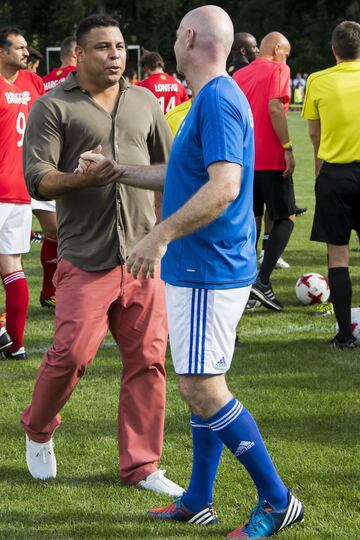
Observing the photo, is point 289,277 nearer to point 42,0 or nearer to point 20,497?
point 20,497

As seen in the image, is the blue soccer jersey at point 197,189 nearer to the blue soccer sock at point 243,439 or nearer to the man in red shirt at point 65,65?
the blue soccer sock at point 243,439

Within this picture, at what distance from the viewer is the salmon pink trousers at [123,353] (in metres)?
4.73

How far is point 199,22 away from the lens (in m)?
3.86

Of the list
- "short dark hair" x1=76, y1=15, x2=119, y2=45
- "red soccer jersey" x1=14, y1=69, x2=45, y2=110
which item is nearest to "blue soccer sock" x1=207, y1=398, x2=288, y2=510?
"short dark hair" x1=76, y1=15, x2=119, y2=45

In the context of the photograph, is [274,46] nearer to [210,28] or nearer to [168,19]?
[210,28]

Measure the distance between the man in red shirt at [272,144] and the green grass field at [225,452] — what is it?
0.88m

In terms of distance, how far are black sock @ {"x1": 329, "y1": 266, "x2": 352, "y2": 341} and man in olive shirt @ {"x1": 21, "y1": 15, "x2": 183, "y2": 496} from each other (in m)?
2.70

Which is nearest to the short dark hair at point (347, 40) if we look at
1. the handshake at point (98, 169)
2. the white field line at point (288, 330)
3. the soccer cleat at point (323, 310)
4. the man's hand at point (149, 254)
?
the white field line at point (288, 330)

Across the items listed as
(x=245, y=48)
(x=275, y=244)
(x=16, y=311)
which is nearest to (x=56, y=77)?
(x=245, y=48)

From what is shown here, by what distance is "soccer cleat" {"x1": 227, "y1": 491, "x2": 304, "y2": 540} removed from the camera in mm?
4125

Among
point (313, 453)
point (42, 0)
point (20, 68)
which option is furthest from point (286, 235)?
point (42, 0)

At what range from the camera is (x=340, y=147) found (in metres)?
7.26

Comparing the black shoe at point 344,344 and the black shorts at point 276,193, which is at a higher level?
the black shorts at point 276,193

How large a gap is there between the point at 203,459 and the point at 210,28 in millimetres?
1728
